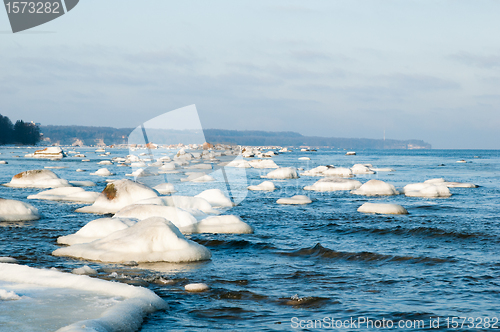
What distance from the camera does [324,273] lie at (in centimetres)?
932

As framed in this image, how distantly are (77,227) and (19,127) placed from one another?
433 feet

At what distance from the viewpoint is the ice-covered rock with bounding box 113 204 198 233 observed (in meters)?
13.1

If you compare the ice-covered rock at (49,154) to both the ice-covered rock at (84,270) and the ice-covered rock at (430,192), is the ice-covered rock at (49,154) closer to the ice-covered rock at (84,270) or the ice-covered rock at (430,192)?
the ice-covered rock at (430,192)

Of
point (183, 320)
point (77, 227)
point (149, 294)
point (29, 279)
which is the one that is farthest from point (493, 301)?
point (77, 227)

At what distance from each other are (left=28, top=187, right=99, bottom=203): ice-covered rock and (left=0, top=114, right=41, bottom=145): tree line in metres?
117

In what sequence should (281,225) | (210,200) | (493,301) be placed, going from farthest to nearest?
1. (210,200)
2. (281,225)
3. (493,301)

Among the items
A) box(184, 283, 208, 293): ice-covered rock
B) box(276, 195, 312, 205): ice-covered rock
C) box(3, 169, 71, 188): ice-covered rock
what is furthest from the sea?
box(3, 169, 71, 188): ice-covered rock

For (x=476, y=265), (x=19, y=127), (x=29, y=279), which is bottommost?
(x=476, y=265)

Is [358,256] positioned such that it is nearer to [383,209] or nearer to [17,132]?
[383,209]

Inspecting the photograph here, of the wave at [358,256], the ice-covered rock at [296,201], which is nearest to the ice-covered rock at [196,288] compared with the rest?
the wave at [358,256]

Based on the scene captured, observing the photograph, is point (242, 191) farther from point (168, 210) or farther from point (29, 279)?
point (29, 279)

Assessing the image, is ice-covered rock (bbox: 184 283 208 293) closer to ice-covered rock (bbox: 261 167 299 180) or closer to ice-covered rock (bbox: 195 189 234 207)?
ice-covered rock (bbox: 195 189 234 207)

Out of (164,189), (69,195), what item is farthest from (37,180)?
(164,189)

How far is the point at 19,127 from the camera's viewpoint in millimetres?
130750
